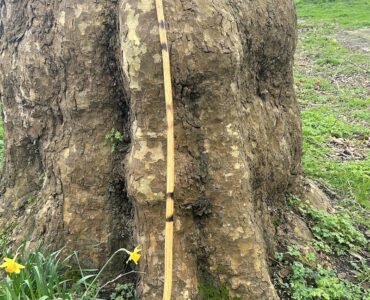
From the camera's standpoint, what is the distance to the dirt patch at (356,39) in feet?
38.1

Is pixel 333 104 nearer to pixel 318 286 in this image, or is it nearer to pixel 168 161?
pixel 318 286

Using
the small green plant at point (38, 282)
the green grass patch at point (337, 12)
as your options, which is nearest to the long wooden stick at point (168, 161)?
the small green plant at point (38, 282)

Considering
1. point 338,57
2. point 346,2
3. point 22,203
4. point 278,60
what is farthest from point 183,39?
point 346,2

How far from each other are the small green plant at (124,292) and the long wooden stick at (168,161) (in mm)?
599

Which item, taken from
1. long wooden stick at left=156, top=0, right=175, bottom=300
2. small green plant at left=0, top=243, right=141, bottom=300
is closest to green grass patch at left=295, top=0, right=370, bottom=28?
long wooden stick at left=156, top=0, right=175, bottom=300

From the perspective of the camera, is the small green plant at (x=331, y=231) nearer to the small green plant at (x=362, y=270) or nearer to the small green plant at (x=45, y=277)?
the small green plant at (x=362, y=270)

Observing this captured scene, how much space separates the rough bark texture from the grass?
6.83 feet

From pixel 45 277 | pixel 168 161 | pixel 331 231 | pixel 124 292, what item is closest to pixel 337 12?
pixel 331 231

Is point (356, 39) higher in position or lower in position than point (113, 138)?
higher

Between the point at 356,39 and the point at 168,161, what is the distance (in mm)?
11285

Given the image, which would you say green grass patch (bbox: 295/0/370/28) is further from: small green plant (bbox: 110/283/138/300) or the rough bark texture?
small green plant (bbox: 110/283/138/300)

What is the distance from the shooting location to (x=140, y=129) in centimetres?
268

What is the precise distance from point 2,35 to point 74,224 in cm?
131

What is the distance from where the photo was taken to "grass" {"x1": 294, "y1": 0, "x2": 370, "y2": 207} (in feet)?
16.5
